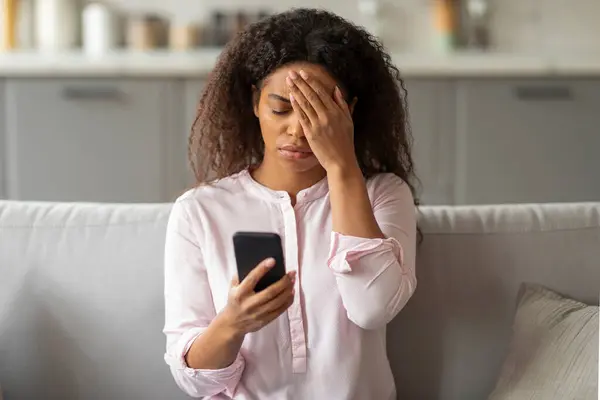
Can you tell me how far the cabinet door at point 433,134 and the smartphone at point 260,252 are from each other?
203 centimetres

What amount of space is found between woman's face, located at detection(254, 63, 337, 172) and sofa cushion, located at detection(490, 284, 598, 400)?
18.0 inches

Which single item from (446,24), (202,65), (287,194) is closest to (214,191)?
(287,194)

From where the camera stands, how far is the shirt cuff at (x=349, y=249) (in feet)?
3.95

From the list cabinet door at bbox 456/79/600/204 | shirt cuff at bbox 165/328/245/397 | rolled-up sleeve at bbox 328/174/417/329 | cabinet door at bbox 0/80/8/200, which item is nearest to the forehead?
rolled-up sleeve at bbox 328/174/417/329

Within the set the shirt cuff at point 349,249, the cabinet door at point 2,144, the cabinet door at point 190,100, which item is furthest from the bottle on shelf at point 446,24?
the shirt cuff at point 349,249

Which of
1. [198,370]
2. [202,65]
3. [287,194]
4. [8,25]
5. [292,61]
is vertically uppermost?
[8,25]

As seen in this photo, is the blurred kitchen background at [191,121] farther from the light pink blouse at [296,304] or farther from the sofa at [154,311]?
the light pink blouse at [296,304]

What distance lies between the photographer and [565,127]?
3133 millimetres

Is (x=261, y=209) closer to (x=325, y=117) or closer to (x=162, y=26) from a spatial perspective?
(x=325, y=117)

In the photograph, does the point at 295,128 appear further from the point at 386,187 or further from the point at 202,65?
the point at 202,65

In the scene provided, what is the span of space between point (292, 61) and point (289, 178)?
194 millimetres

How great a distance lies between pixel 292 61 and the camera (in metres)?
1.28

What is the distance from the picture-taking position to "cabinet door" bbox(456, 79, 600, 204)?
3.11 meters

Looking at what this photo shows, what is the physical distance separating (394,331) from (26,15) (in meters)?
2.55
